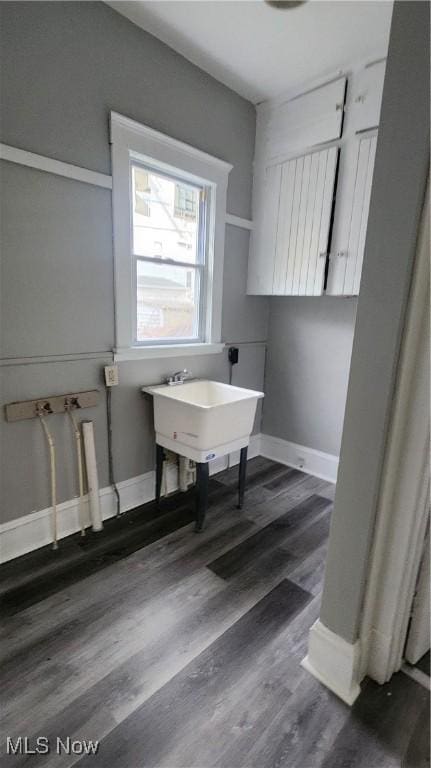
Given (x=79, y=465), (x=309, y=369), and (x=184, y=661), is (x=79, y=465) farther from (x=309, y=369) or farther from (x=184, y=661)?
(x=309, y=369)

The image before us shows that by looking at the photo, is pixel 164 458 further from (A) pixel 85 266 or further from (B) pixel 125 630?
(A) pixel 85 266

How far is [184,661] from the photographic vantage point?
1314mm

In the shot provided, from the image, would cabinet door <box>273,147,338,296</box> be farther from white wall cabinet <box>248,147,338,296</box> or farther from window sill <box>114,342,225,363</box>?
window sill <box>114,342,225,363</box>

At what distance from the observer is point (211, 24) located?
5.84ft

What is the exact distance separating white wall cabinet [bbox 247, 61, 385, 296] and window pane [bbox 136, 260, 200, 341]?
586 millimetres

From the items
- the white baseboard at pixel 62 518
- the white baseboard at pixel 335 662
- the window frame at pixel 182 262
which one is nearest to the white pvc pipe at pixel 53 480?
the white baseboard at pixel 62 518

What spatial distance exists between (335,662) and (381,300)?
1245 millimetres

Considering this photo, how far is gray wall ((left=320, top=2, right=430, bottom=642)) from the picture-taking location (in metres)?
0.89

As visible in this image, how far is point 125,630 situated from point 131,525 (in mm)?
719

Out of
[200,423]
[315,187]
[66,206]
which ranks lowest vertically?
[200,423]

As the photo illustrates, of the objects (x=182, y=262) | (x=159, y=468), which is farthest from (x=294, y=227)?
(x=159, y=468)

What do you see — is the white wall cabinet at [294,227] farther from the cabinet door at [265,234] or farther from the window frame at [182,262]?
the window frame at [182,262]

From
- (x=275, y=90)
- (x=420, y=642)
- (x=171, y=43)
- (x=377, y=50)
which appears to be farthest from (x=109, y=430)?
(x=377, y=50)

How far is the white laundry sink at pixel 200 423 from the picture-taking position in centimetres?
188
